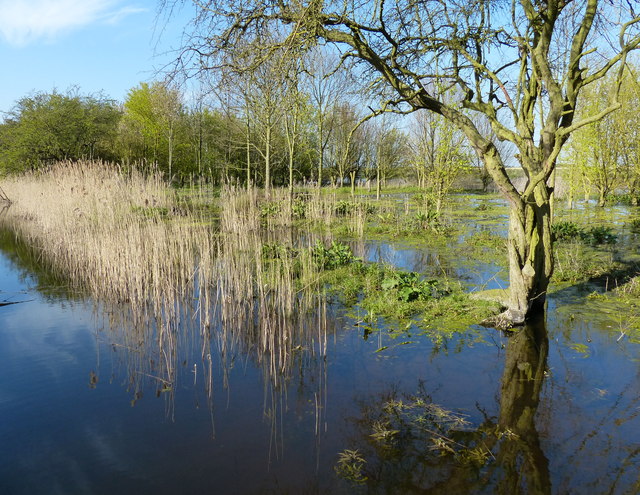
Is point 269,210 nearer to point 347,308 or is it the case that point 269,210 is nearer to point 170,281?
point 170,281

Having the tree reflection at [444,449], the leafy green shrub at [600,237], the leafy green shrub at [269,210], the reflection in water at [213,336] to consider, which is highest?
the leafy green shrub at [269,210]

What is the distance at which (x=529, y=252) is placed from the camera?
528cm

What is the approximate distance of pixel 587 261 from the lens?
8.55m

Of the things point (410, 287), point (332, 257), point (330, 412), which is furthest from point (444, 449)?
point (332, 257)

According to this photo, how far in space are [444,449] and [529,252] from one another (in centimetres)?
295

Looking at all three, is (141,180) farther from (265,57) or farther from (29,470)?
(29,470)

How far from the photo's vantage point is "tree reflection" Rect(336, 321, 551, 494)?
2.90 meters

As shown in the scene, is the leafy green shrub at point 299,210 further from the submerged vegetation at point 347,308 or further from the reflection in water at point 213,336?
the reflection in water at point 213,336

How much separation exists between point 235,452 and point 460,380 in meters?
2.22

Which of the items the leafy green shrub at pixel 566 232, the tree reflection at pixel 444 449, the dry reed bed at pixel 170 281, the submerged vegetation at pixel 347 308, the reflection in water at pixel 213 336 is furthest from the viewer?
the leafy green shrub at pixel 566 232

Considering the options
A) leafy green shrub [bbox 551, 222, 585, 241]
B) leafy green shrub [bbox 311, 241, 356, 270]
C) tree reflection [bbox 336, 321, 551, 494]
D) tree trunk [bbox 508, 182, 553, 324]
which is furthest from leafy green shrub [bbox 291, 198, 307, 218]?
tree reflection [bbox 336, 321, 551, 494]

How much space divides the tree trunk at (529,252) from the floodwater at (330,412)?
0.36 metres

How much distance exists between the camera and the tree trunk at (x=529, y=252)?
5.23 meters

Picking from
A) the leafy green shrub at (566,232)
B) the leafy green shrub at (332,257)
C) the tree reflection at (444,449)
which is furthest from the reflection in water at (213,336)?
the leafy green shrub at (566,232)
